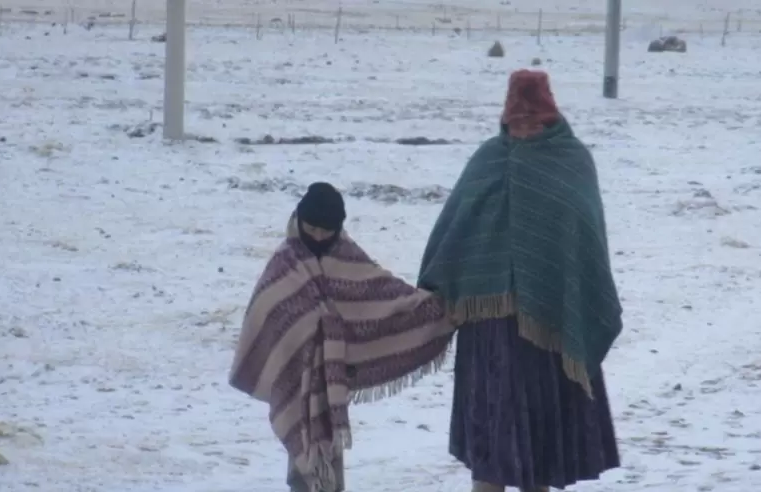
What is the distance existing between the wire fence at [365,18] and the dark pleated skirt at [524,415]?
77.6 ft

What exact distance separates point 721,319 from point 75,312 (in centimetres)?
365

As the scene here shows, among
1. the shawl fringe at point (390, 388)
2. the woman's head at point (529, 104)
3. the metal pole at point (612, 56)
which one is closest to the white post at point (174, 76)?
the metal pole at point (612, 56)

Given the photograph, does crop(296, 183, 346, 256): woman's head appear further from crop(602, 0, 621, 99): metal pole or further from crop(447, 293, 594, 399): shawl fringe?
crop(602, 0, 621, 99): metal pole

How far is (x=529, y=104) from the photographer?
15.9 ft

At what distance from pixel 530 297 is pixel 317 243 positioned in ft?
2.22

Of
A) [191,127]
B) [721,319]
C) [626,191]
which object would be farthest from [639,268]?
[191,127]

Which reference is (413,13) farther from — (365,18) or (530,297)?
(530,297)

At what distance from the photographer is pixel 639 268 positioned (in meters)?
10.4

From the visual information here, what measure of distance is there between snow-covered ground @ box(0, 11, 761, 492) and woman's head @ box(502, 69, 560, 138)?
1785 mm

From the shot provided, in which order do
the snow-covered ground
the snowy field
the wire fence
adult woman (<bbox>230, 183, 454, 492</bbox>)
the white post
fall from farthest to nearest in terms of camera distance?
the snowy field
the wire fence
the white post
the snow-covered ground
adult woman (<bbox>230, 183, 454, 492</bbox>)

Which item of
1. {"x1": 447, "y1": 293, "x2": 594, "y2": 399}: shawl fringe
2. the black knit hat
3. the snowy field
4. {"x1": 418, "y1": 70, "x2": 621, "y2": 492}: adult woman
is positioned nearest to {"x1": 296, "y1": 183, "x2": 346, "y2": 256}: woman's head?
the black knit hat

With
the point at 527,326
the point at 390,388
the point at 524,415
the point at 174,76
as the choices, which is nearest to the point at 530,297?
the point at 527,326

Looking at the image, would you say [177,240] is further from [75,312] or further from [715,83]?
[715,83]

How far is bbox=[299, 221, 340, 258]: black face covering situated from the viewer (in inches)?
195
